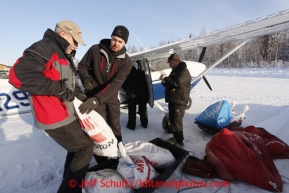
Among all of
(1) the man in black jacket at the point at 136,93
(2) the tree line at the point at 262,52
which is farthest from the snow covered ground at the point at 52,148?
(2) the tree line at the point at 262,52

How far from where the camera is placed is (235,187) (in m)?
1.78

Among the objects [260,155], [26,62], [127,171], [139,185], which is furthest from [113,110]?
[260,155]

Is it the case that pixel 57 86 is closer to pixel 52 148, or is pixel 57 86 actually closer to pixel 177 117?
pixel 177 117

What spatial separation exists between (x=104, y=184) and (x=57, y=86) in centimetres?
92

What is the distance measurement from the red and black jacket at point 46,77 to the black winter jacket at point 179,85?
1.66m

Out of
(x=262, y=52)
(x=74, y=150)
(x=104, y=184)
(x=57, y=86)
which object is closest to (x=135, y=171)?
(x=104, y=184)

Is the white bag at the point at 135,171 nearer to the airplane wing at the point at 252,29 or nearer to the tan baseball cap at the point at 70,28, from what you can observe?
the tan baseball cap at the point at 70,28

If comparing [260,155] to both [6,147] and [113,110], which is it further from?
[6,147]

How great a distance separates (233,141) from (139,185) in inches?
51.7

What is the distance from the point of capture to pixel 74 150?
1.43 meters

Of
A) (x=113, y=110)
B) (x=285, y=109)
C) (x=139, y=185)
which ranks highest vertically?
(x=113, y=110)

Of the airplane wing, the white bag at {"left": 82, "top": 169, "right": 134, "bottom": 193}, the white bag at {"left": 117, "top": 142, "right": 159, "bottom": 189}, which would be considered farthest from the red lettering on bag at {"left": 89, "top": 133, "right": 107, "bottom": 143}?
the airplane wing

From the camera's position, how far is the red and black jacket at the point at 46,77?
1085mm

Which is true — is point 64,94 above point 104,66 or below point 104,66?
below
